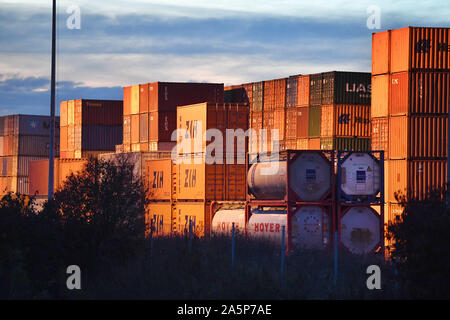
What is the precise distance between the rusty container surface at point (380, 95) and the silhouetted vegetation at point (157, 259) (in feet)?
46.0

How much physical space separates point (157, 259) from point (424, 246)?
32.4 feet

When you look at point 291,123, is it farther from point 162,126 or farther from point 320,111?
point 162,126

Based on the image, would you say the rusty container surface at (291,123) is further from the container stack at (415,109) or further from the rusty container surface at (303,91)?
the container stack at (415,109)

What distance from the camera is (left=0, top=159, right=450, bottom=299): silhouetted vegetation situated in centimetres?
1567

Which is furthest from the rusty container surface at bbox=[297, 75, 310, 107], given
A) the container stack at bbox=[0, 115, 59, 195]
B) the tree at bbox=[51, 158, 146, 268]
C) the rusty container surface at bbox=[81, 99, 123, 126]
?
the container stack at bbox=[0, 115, 59, 195]

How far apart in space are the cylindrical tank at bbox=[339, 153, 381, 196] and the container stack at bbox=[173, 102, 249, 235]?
25.9 ft

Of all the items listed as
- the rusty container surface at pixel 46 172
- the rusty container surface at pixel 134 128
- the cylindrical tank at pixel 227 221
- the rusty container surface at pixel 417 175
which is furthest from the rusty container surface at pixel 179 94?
the cylindrical tank at pixel 227 221

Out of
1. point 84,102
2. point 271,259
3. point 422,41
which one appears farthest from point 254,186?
point 84,102

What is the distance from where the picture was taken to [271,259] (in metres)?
22.8

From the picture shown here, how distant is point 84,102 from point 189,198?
2718 centimetres

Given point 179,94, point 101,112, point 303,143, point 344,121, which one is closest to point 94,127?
point 101,112

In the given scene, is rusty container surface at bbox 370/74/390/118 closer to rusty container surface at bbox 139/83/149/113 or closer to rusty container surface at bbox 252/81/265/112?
rusty container surface at bbox 252/81/265/112

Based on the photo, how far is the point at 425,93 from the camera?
118 ft
